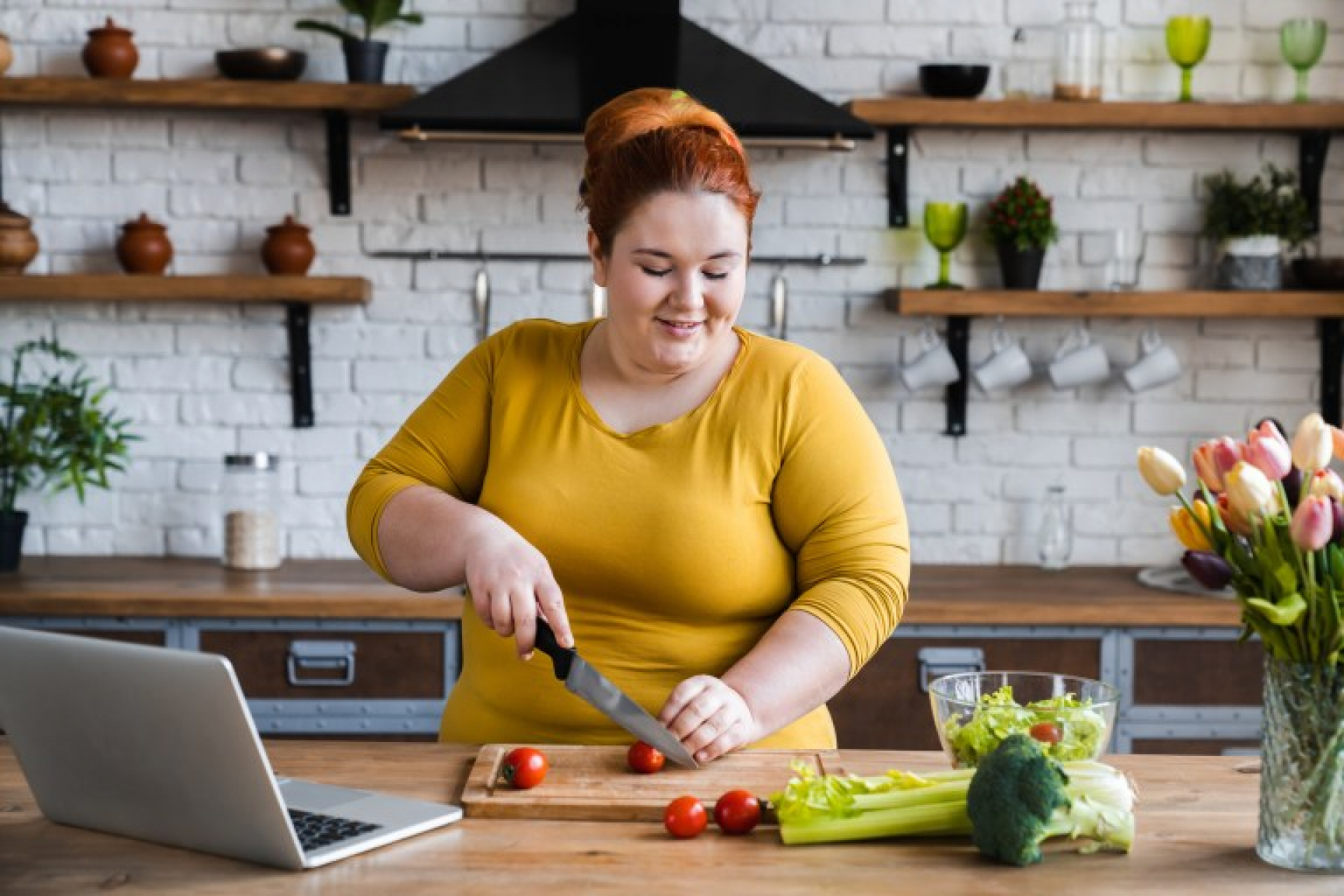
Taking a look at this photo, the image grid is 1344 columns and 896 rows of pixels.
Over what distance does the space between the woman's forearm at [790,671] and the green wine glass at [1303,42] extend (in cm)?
241

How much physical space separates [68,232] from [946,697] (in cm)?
282

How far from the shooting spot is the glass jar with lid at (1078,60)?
148 inches

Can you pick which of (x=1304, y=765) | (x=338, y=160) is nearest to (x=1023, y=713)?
(x=1304, y=765)

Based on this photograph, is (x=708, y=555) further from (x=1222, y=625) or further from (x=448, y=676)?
(x=1222, y=625)

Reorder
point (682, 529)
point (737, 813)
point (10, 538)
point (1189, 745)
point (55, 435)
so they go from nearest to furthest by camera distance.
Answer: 1. point (737, 813)
2. point (682, 529)
3. point (1189, 745)
4. point (10, 538)
5. point (55, 435)

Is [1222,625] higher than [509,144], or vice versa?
[509,144]

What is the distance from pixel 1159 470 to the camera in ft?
4.92

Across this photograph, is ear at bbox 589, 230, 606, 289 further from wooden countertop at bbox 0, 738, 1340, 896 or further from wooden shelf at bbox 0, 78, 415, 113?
wooden shelf at bbox 0, 78, 415, 113

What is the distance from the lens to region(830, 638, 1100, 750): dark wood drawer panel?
339 centimetres

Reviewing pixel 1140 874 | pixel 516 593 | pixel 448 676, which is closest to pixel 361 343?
pixel 448 676

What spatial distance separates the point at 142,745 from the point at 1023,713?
2.73 feet

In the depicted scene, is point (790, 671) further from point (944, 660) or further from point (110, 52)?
point (110, 52)

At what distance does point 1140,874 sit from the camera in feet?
4.96

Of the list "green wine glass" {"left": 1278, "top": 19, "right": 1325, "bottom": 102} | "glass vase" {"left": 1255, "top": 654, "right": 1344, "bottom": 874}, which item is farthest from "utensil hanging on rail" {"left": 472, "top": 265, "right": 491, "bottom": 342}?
"glass vase" {"left": 1255, "top": 654, "right": 1344, "bottom": 874}
